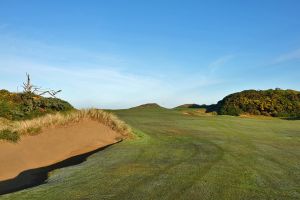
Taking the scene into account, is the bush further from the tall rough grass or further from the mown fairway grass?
the mown fairway grass

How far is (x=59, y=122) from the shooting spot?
56.1ft

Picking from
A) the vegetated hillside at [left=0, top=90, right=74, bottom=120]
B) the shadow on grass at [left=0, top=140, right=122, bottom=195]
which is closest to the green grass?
the shadow on grass at [left=0, top=140, right=122, bottom=195]

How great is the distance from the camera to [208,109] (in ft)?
142

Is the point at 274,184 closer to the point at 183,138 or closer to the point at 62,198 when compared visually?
the point at 62,198

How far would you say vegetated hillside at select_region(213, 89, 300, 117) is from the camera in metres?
39.4

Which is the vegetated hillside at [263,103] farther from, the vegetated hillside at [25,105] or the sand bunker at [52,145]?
the sand bunker at [52,145]

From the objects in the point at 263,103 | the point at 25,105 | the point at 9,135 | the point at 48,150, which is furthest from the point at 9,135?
the point at 263,103

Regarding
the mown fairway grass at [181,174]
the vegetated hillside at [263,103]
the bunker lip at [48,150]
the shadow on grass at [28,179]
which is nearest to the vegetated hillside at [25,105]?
the bunker lip at [48,150]

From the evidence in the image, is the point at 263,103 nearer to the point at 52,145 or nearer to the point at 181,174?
the point at 52,145

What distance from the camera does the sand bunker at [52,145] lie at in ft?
43.1

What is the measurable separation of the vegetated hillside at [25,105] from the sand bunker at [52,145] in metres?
3.71

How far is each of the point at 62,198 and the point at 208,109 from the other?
3648cm

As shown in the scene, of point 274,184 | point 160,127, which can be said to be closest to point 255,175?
point 274,184

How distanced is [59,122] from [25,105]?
515 centimetres
